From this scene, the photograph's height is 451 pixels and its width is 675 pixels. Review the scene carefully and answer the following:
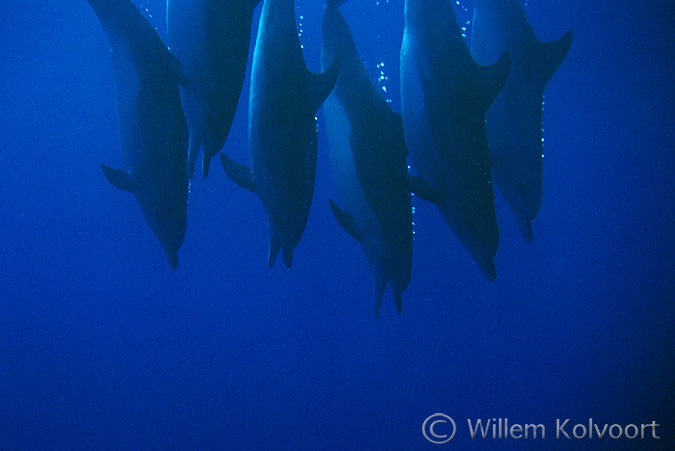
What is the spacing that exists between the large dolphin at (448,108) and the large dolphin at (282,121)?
218mm

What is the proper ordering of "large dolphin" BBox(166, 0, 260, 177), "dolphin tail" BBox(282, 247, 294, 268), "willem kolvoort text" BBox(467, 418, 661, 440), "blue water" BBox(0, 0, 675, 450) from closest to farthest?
"large dolphin" BBox(166, 0, 260, 177) < "dolphin tail" BBox(282, 247, 294, 268) < "willem kolvoort text" BBox(467, 418, 661, 440) < "blue water" BBox(0, 0, 675, 450)

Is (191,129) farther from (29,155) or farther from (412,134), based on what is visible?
(29,155)

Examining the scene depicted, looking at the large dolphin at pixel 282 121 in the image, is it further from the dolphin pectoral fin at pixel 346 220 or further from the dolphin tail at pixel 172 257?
the dolphin tail at pixel 172 257

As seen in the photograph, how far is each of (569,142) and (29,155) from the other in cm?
432

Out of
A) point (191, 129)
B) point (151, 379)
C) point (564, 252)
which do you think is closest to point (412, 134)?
point (191, 129)

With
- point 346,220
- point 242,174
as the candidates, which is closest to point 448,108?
point 346,220

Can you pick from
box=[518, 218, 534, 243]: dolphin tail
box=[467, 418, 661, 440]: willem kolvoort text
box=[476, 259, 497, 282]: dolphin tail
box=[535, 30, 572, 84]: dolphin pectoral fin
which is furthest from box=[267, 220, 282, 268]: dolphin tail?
box=[467, 418, 661, 440]: willem kolvoort text

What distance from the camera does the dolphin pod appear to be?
118cm

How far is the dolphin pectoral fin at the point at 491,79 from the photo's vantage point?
1251 millimetres

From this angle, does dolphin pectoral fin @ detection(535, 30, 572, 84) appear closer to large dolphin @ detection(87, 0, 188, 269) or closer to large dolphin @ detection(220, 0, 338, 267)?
large dolphin @ detection(220, 0, 338, 267)

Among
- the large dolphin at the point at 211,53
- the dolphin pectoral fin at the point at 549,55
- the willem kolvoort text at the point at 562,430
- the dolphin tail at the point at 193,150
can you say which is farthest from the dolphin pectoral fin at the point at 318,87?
the willem kolvoort text at the point at 562,430

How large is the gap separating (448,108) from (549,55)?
38 cm

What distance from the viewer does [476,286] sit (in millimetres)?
Answer: 4258

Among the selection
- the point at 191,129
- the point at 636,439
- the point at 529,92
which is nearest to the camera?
the point at 191,129
